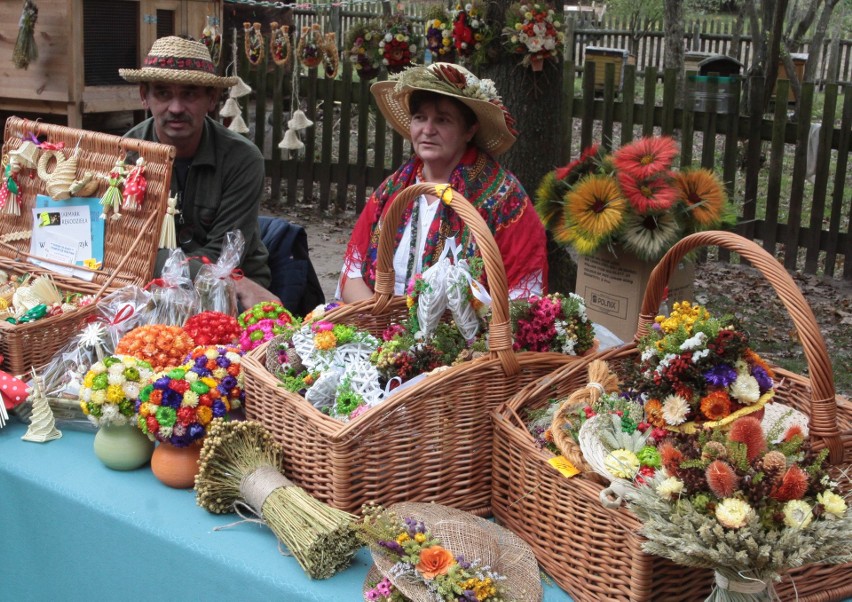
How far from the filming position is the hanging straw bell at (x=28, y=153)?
3.01 metres

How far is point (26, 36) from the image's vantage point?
5.93 metres

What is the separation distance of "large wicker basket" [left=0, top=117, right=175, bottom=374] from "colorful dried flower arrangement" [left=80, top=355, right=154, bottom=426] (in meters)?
0.51

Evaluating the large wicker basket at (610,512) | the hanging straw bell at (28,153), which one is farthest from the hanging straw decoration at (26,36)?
the large wicker basket at (610,512)

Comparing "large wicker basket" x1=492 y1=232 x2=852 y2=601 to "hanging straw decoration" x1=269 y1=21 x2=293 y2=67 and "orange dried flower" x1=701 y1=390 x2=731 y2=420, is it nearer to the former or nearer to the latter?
"orange dried flower" x1=701 y1=390 x2=731 y2=420

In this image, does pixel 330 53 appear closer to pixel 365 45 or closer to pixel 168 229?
pixel 365 45

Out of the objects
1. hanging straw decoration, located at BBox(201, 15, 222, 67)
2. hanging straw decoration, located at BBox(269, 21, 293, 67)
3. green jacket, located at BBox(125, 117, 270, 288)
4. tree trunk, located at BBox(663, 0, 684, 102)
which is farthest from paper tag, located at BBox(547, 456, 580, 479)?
tree trunk, located at BBox(663, 0, 684, 102)

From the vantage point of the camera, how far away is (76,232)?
297cm

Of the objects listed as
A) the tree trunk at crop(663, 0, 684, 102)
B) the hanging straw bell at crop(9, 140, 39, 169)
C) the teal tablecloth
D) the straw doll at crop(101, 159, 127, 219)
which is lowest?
the teal tablecloth

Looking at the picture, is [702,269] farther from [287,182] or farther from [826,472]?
[826,472]

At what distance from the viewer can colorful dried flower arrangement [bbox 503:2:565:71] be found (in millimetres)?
4434

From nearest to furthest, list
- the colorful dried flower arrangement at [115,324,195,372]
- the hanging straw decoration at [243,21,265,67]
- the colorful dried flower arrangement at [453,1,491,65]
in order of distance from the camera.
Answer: the colorful dried flower arrangement at [115,324,195,372] < the colorful dried flower arrangement at [453,1,491,65] < the hanging straw decoration at [243,21,265,67]

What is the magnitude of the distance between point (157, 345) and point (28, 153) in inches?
38.6

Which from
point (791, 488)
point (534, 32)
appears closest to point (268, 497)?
point (791, 488)

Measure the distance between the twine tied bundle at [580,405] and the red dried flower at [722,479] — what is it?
0.97ft
